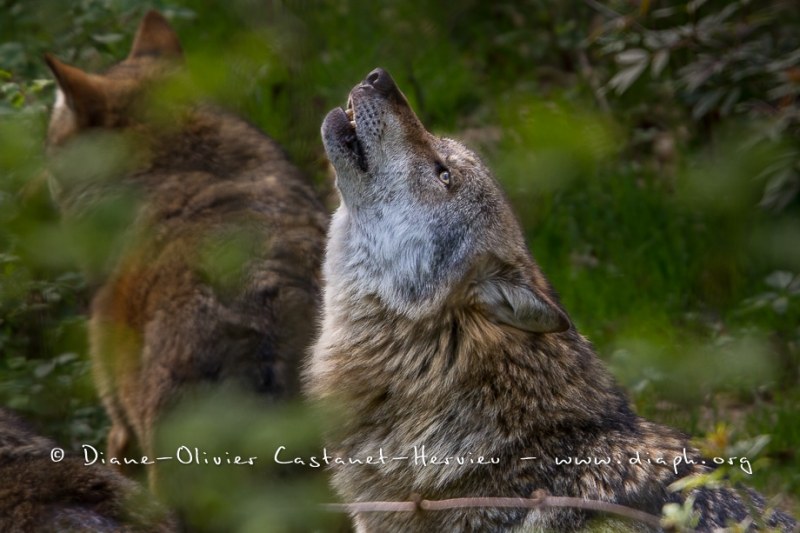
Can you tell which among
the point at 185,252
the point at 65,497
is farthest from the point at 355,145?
the point at 65,497

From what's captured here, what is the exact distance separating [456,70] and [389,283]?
5.00 m

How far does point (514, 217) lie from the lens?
4391mm

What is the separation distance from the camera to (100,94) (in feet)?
19.5

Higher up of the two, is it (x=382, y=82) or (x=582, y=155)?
(x=382, y=82)

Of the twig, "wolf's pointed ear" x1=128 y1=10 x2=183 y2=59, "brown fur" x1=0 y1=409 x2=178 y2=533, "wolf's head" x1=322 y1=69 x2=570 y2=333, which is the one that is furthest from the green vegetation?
"brown fur" x1=0 y1=409 x2=178 y2=533

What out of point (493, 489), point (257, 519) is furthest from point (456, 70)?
point (257, 519)

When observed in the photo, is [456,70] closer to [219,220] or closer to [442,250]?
[219,220]

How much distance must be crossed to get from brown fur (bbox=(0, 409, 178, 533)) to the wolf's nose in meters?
1.74

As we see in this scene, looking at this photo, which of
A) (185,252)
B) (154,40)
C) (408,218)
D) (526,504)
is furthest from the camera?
(154,40)

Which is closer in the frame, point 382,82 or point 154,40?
point 382,82

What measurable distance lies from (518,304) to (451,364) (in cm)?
34

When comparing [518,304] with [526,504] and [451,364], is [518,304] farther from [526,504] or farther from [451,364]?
[526,504]

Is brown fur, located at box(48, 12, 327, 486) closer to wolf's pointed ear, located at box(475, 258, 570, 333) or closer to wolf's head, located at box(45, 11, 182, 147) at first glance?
wolf's head, located at box(45, 11, 182, 147)

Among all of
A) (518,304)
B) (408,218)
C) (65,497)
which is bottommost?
(65,497)
